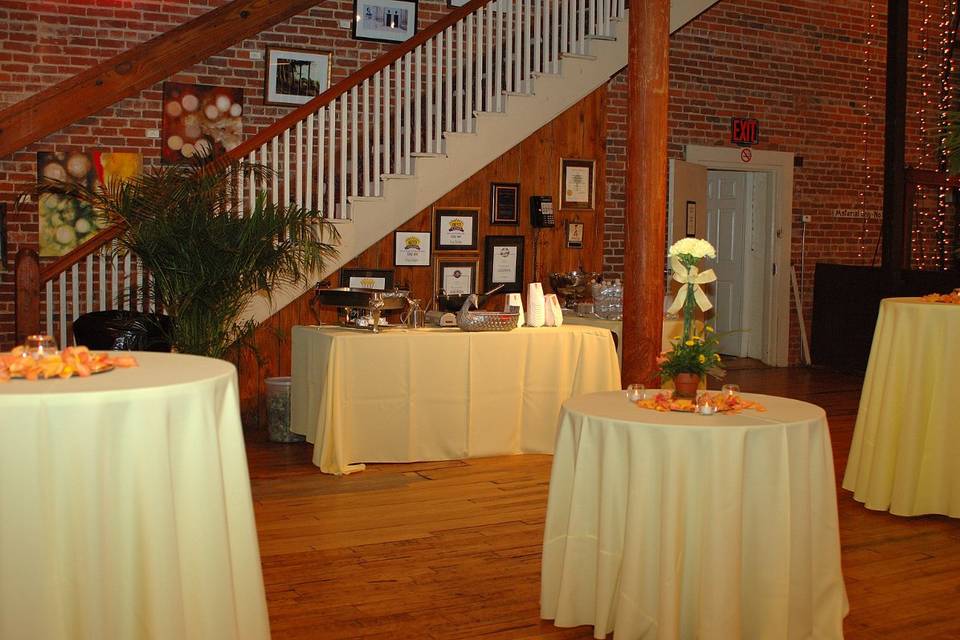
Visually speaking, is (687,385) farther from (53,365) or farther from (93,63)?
(93,63)

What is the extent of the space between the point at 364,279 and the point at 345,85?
4.40 feet

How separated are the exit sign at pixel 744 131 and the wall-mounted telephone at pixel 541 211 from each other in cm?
272

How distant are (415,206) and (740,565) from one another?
4.97m

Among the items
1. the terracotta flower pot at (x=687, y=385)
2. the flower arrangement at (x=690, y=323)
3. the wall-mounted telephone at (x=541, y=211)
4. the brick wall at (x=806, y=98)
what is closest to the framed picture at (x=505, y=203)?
the wall-mounted telephone at (x=541, y=211)

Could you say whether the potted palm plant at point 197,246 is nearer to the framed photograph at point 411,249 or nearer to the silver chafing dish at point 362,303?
the silver chafing dish at point 362,303

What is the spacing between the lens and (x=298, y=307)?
7262 millimetres

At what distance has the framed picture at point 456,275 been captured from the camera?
7934 mm

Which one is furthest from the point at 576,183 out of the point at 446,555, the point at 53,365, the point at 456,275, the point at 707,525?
the point at 53,365

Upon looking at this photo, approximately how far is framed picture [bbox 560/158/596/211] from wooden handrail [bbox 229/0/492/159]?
4.81 ft

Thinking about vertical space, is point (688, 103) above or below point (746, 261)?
above

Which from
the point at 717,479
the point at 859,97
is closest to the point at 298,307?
the point at 717,479

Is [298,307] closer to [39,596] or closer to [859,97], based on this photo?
[39,596]

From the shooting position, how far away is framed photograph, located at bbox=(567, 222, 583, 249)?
8484 millimetres

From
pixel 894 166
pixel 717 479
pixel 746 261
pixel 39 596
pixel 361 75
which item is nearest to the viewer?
pixel 39 596
